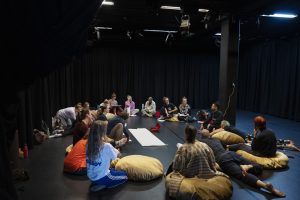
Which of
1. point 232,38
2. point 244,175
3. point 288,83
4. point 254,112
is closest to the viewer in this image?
point 244,175

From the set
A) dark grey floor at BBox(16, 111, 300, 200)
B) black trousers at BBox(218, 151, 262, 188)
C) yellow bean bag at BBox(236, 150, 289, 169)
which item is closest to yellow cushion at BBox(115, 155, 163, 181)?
dark grey floor at BBox(16, 111, 300, 200)

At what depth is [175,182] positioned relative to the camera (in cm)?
332

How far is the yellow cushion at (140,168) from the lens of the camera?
12.6 feet

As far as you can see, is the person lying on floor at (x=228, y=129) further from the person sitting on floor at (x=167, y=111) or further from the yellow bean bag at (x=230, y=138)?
the person sitting on floor at (x=167, y=111)

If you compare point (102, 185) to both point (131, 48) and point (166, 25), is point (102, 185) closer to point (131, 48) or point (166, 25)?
point (166, 25)

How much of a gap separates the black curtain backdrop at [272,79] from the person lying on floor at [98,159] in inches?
339

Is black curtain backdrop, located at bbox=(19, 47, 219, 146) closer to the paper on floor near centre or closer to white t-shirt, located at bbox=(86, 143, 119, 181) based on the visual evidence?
the paper on floor near centre

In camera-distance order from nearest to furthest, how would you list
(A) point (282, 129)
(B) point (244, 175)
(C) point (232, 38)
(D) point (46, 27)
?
(D) point (46, 27) < (B) point (244, 175) < (C) point (232, 38) < (A) point (282, 129)

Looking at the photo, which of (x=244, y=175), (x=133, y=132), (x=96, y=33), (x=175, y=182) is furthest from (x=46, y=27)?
(x=96, y=33)

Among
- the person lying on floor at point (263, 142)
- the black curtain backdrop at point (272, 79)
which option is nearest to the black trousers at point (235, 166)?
the person lying on floor at point (263, 142)

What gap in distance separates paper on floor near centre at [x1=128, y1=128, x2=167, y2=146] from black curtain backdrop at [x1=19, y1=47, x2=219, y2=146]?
5443 mm

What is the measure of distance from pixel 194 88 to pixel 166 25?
4.76 metres

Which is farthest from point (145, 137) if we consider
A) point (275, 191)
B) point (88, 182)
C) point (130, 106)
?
point (130, 106)

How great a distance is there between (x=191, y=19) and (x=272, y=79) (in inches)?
191
